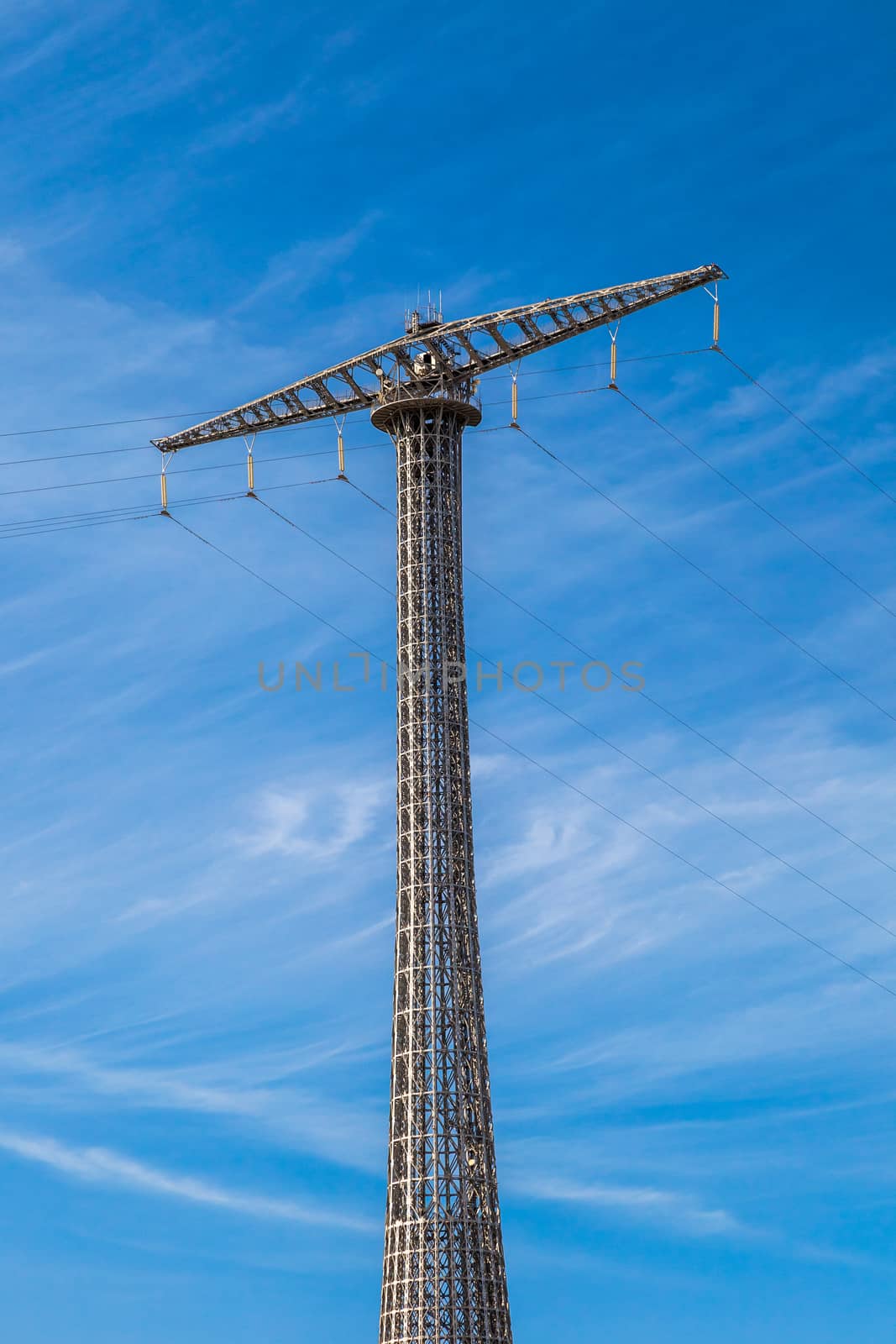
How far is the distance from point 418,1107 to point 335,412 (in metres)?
33.3

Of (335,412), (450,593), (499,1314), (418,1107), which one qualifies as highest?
(335,412)

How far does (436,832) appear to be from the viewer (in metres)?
129

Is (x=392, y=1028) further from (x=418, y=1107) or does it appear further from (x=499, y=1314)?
(x=499, y=1314)

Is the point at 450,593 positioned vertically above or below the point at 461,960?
above

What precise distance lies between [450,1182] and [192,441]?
127ft

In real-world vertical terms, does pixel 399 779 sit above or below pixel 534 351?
below

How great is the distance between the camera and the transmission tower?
124 meters

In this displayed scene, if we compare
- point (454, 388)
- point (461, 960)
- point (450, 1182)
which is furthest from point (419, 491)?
point (450, 1182)

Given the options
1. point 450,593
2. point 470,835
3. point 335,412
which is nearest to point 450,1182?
point 470,835

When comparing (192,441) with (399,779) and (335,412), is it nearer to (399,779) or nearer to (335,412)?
(335,412)

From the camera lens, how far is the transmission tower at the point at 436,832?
406ft

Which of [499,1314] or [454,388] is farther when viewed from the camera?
[454,388]

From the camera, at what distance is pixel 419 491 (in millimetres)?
133125

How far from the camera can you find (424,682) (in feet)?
429
